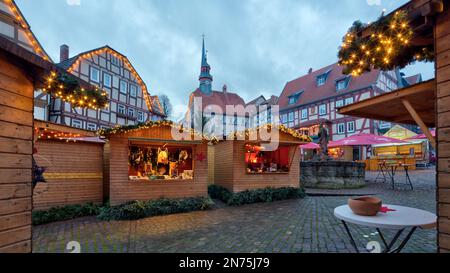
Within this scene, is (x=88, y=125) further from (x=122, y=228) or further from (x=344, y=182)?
(x=344, y=182)

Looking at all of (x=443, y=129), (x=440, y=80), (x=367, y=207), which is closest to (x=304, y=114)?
(x=440, y=80)

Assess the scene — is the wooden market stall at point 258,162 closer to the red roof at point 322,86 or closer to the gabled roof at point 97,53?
the gabled roof at point 97,53

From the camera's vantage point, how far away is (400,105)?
172 inches

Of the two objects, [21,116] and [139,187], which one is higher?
[21,116]

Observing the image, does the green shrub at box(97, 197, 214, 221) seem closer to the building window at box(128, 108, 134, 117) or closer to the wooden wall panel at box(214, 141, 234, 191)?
the wooden wall panel at box(214, 141, 234, 191)

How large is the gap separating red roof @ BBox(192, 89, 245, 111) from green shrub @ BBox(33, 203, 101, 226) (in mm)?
32579

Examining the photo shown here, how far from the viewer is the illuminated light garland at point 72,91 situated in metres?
3.64

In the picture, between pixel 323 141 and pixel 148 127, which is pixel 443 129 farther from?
pixel 323 141

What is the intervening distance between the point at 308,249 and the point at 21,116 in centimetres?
480

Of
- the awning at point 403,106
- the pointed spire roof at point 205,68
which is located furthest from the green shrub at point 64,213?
the pointed spire roof at point 205,68

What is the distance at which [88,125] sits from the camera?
18.7m

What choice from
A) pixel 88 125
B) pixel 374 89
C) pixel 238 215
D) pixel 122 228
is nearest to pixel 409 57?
pixel 238 215

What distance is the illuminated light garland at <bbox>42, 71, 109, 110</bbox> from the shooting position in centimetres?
364

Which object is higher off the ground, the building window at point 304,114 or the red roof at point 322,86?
the red roof at point 322,86
